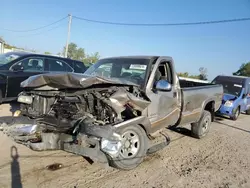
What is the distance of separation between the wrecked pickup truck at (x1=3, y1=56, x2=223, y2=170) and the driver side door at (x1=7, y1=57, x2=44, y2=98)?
3746 mm

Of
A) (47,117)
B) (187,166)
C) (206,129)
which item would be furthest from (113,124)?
(206,129)

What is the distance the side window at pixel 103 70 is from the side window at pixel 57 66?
3814 mm

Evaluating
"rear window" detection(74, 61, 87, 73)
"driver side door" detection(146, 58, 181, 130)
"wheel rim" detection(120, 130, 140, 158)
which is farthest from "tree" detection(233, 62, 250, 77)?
"wheel rim" detection(120, 130, 140, 158)

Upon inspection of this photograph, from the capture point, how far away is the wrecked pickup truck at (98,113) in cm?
353

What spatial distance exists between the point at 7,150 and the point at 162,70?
12.1 feet

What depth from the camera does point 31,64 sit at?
8227mm

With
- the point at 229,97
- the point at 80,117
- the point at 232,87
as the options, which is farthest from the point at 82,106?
the point at 232,87

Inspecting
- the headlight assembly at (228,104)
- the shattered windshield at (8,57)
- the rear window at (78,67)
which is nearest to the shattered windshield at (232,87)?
the headlight assembly at (228,104)

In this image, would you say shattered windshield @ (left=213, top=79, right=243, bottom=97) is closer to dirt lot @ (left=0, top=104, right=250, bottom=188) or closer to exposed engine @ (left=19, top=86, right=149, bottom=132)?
dirt lot @ (left=0, top=104, right=250, bottom=188)

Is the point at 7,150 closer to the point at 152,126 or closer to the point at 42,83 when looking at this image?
the point at 42,83

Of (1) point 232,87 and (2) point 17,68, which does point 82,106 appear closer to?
(2) point 17,68

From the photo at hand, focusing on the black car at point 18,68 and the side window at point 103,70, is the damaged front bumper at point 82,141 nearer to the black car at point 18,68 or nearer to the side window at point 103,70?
the side window at point 103,70

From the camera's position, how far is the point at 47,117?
13.5 ft

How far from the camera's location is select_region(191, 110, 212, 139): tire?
21.1 ft
